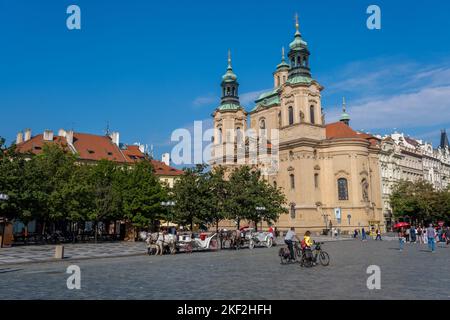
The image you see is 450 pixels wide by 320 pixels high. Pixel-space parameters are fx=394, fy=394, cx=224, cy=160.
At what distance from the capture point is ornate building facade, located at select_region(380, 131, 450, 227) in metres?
81.1

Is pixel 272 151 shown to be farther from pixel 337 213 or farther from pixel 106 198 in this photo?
pixel 106 198

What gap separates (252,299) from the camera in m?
9.80

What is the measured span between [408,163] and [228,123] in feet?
147

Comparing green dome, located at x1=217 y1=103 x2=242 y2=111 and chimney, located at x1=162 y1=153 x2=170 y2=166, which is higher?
green dome, located at x1=217 y1=103 x2=242 y2=111

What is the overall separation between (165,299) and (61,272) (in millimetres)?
8442

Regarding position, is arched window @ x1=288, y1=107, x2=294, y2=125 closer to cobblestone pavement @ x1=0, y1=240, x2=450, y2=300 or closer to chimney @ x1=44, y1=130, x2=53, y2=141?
chimney @ x1=44, y1=130, x2=53, y2=141

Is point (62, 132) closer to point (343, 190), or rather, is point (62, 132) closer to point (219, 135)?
point (219, 135)

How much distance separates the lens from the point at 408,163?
92.1 m

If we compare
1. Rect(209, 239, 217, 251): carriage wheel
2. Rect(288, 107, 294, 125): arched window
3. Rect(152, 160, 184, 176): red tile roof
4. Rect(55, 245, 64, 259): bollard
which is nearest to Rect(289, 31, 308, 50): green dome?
Rect(288, 107, 294, 125): arched window

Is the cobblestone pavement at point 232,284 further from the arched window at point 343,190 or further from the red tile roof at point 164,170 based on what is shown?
the red tile roof at point 164,170

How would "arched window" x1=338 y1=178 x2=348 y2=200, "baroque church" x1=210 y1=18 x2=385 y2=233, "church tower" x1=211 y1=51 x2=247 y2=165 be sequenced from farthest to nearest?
"church tower" x1=211 y1=51 x2=247 y2=165 → "arched window" x1=338 y1=178 x2=348 y2=200 → "baroque church" x1=210 y1=18 x2=385 y2=233

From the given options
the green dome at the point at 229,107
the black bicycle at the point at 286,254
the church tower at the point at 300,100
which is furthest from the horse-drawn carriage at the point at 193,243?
the green dome at the point at 229,107

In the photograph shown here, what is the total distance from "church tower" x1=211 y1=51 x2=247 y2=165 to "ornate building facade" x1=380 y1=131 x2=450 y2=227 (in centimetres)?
2986
